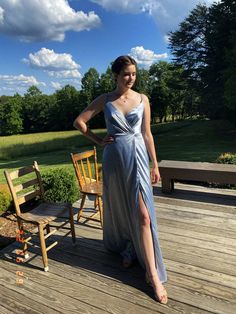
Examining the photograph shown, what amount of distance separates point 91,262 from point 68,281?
1.37 ft

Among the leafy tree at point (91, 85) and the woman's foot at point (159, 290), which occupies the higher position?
the leafy tree at point (91, 85)

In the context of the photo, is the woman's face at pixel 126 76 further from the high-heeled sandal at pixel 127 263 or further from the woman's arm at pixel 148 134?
the high-heeled sandal at pixel 127 263

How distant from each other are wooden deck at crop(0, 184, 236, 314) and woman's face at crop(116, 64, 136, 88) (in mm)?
2042

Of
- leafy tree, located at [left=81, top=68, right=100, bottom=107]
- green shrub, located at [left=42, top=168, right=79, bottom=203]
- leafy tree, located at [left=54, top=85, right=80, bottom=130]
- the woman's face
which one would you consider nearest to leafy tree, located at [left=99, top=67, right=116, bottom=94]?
leafy tree, located at [left=81, top=68, right=100, bottom=107]

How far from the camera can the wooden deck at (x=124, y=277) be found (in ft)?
9.29

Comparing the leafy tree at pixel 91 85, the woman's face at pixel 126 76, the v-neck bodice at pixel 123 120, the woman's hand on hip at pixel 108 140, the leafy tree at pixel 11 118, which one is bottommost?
the leafy tree at pixel 11 118

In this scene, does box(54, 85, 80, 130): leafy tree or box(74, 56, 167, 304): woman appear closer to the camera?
box(74, 56, 167, 304): woman

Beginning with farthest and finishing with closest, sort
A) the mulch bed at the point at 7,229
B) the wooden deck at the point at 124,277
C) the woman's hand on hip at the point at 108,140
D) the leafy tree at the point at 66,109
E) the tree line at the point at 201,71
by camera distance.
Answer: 1. the leafy tree at the point at 66,109
2. the tree line at the point at 201,71
3. the mulch bed at the point at 7,229
4. the woman's hand on hip at the point at 108,140
5. the wooden deck at the point at 124,277

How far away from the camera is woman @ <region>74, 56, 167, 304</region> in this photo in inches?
118

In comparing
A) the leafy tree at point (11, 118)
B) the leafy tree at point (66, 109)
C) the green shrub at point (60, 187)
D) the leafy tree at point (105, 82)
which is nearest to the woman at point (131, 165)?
the green shrub at point (60, 187)

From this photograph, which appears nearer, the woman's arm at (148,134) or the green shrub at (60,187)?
the woman's arm at (148,134)

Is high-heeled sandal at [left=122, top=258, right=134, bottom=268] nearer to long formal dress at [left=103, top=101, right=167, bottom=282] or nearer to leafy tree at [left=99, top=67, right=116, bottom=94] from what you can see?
long formal dress at [left=103, top=101, right=167, bottom=282]

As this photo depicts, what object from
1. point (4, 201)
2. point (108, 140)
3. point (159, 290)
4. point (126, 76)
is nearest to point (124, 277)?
point (159, 290)

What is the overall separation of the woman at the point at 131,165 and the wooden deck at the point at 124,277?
231 mm
